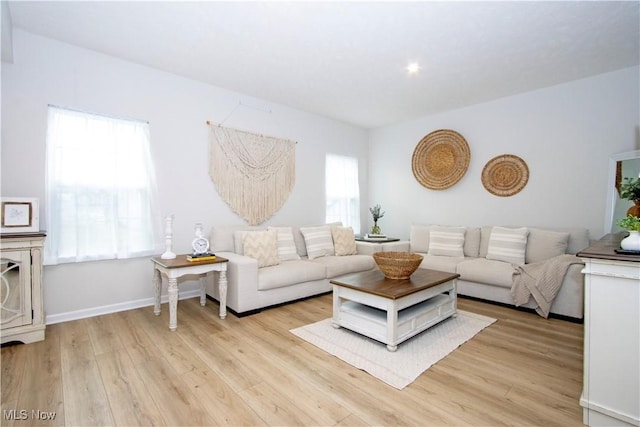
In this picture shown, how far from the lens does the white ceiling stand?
2.31 metres

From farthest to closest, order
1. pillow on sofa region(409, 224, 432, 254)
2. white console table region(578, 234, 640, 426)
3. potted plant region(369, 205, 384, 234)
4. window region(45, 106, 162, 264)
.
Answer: potted plant region(369, 205, 384, 234) < pillow on sofa region(409, 224, 432, 254) < window region(45, 106, 162, 264) < white console table region(578, 234, 640, 426)

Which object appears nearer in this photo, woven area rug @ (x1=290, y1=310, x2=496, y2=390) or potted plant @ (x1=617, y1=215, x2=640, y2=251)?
potted plant @ (x1=617, y1=215, x2=640, y2=251)

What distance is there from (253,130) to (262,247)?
170 cm

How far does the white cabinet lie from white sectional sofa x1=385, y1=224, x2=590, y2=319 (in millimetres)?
3926

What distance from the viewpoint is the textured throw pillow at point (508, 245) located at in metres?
3.59

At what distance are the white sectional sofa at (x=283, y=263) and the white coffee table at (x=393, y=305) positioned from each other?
2.65ft

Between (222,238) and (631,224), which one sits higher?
(631,224)

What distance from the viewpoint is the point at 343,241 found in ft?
14.3

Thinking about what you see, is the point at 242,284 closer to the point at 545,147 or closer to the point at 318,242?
the point at 318,242

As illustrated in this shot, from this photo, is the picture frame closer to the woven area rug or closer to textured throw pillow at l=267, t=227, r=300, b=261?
textured throw pillow at l=267, t=227, r=300, b=261

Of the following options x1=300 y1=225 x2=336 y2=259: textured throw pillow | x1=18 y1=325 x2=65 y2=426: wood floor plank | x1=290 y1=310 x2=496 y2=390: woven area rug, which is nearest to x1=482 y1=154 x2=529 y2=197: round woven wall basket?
x1=290 y1=310 x2=496 y2=390: woven area rug

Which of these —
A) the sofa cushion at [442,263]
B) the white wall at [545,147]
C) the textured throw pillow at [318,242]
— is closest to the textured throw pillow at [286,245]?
the textured throw pillow at [318,242]

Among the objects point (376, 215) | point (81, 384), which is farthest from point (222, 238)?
point (376, 215)

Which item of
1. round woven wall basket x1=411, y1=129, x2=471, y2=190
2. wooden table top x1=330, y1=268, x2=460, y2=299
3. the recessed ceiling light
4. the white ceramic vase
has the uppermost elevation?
the recessed ceiling light
